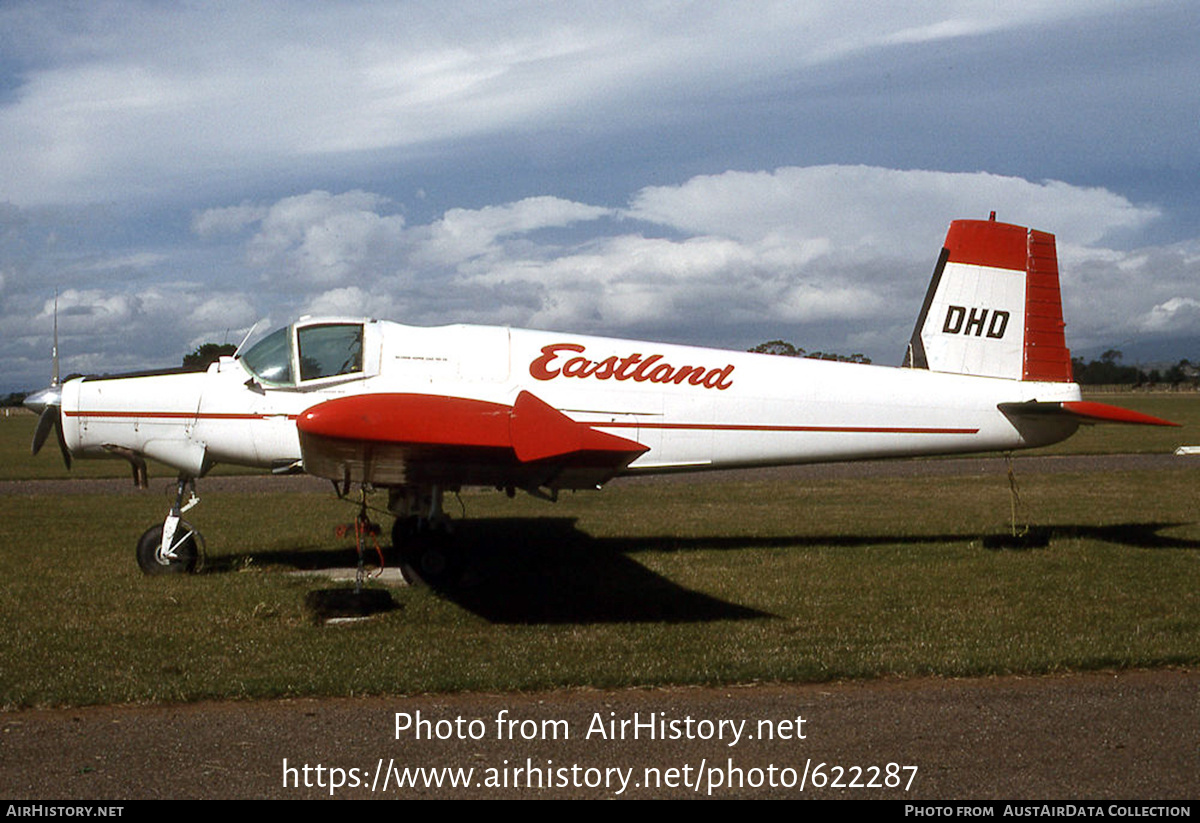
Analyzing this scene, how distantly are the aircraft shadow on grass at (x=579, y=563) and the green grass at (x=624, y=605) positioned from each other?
1.6 inches

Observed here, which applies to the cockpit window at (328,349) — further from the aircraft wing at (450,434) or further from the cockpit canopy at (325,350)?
the aircraft wing at (450,434)

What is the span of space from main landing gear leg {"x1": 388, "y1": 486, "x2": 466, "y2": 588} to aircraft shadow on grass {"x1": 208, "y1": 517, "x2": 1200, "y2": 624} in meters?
0.15

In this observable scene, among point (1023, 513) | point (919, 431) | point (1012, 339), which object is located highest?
point (1012, 339)

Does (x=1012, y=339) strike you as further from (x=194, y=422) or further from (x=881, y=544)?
(x=194, y=422)

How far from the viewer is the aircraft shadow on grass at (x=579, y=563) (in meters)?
7.90

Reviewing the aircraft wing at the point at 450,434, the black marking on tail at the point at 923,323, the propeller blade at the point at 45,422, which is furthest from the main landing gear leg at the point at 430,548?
the black marking on tail at the point at 923,323

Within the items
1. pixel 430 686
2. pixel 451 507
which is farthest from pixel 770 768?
pixel 451 507

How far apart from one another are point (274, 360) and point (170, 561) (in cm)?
220

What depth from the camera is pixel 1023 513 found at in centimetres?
1345

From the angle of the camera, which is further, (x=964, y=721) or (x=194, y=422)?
(x=194, y=422)

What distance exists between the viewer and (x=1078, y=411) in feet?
32.0

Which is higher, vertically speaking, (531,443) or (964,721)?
(531,443)

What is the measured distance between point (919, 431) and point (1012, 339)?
1.51 m

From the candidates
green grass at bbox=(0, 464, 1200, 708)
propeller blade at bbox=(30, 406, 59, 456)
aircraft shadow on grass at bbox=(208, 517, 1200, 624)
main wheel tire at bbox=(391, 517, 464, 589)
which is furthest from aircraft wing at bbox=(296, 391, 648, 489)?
propeller blade at bbox=(30, 406, 59, 456)
